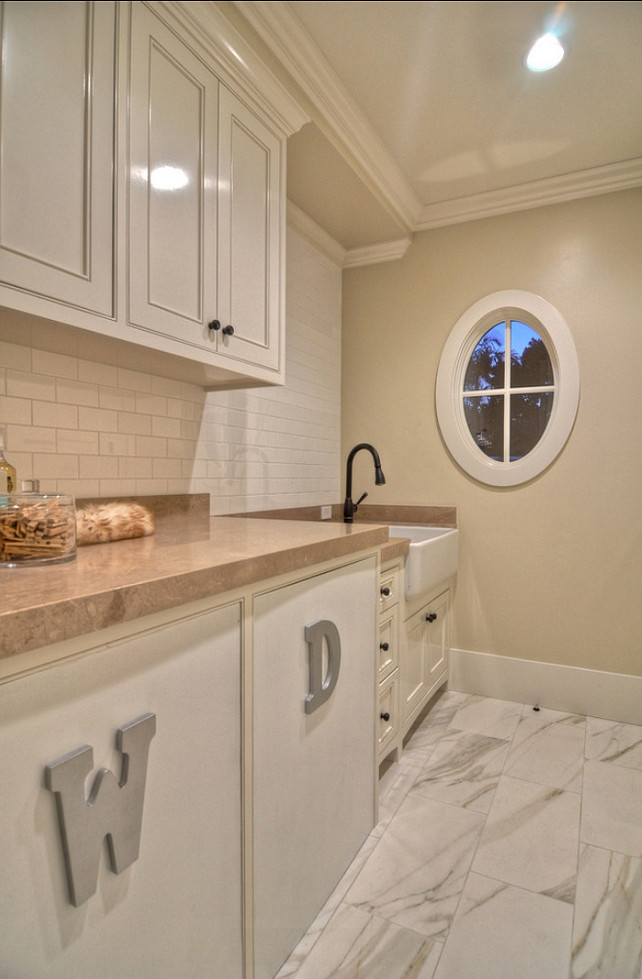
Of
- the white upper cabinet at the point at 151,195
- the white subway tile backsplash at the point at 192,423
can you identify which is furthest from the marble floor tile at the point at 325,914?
the white upper cabinet at the point at 151,195

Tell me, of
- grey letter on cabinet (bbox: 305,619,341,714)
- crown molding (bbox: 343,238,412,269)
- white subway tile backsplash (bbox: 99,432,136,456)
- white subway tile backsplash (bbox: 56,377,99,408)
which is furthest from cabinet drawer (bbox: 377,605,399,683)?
crown molding (bbox: 343,238,412,269)

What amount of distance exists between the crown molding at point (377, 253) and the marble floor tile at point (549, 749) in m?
2.36

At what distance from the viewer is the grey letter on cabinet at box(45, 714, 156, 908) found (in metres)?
0.65

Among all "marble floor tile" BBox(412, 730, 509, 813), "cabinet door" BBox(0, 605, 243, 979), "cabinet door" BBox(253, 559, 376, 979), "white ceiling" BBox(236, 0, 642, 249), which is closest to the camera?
"white ceiling" BBox(236, 0, 642, 249)

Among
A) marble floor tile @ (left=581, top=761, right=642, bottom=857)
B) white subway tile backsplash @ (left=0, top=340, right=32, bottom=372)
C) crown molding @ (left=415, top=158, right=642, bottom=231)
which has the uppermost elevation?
crown molding @ (left=415, top=158, right=642, bottom=231)

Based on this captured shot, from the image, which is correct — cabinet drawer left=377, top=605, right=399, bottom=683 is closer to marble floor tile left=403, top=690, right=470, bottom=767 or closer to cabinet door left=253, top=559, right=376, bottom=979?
cabinet door left=253, top=559, right=376, bottom=979

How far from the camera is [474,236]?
8.63 ft

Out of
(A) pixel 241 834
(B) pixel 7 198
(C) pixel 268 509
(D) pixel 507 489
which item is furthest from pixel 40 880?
(D) pixel 507 489

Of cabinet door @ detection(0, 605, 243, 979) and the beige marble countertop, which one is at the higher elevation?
the beige marble countertop

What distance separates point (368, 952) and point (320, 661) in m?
0.66

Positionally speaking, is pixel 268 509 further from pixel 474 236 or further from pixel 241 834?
pixel 474 236

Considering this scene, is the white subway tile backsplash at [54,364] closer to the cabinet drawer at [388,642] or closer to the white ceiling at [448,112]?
the white ceiling at [448,112]

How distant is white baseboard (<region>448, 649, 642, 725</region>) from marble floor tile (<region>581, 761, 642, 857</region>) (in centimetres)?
43

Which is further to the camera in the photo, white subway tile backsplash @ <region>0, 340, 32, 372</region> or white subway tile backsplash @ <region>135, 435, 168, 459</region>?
white subway tile backsplash @ <region>135, 435, 168, 459</region>
